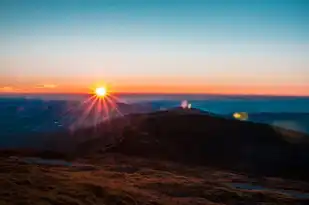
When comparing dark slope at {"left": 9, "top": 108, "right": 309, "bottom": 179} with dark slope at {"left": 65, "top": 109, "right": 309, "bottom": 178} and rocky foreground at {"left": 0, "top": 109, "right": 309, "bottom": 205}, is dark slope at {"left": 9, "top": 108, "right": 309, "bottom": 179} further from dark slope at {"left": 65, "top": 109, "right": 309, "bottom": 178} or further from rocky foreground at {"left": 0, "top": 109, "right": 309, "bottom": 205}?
rocky foreground at {"left": 0, "top": 109, "right": 309, "bottom": 205}

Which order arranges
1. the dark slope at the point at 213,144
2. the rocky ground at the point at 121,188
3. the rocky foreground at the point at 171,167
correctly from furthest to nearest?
the dark slope at the point at 213,144 < the rocky foreground at the point at 171,167 < the rocky ground at the point at 121,188

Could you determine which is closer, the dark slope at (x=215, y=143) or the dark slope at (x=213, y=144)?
the dark slope at (x=213, y=144)

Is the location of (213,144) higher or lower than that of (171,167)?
higher

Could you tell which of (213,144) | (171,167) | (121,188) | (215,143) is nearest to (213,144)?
(213,144)

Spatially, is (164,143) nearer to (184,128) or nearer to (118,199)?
(184,128)

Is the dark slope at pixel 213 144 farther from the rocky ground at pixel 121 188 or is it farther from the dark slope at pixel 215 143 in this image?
the rocky ground at pixel 121 188

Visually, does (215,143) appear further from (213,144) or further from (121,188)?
(121,188)

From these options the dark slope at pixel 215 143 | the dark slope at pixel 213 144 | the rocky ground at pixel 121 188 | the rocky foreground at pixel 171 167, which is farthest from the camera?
the dark slope at pixel 215 143

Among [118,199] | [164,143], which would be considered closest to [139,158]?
[164,143]

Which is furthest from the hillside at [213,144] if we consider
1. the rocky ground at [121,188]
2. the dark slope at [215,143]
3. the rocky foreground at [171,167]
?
the rocky ground at [121,188]

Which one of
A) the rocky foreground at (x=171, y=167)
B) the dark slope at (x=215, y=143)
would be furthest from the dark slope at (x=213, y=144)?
the rocky foreground at (x=171, y=167)
